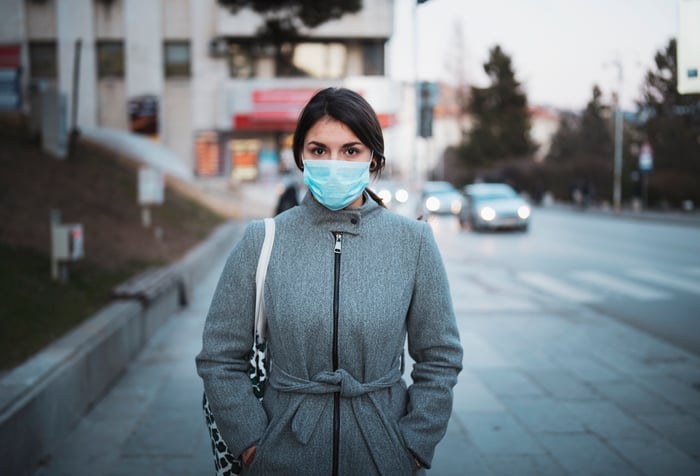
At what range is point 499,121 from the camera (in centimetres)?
4306

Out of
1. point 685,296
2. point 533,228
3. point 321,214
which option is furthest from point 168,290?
point 533,228

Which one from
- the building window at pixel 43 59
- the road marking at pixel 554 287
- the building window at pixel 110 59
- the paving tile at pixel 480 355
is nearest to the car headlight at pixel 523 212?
the road marking at pixel 554 287

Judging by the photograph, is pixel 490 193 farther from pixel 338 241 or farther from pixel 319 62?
pixel 338 241

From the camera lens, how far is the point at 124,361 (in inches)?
261

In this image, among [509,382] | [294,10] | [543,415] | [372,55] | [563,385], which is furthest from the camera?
[372,55]

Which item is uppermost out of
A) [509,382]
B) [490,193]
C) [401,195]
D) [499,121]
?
[499,121]

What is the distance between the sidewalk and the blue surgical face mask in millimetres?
2579

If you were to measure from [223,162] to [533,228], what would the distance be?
61.4 ft

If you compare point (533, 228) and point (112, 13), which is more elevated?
point (112, 13)

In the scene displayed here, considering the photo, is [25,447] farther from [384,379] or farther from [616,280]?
[616,280]

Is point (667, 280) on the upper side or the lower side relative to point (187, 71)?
lower

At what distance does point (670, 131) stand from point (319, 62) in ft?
69.8

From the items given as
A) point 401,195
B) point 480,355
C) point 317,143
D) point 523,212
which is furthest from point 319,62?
point 317,143

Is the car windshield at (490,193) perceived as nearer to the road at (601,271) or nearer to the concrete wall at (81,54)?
the road at (601,271)
